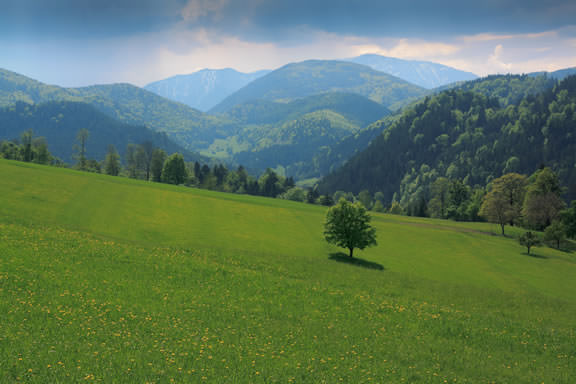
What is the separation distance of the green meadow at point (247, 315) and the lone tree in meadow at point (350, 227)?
3111mm

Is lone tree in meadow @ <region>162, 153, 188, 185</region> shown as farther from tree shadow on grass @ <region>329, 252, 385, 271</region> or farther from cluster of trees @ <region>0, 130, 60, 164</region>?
tree shadow on grass @ <region>329, 252, 385, 271</region>

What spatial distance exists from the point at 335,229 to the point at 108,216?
38185mm

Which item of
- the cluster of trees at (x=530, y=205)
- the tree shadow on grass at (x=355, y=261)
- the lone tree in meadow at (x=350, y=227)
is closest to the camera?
the tree shadow on grass at (x=355, y=261)

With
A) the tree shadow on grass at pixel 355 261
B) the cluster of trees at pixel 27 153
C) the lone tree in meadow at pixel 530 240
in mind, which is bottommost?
the tree shadow on grass at pixel 355 261

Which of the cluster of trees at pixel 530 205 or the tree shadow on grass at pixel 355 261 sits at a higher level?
the cluster of trees at pixel 530 205

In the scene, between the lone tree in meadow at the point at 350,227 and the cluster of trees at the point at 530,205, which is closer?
the lone tree in meadow at the point at 350,227

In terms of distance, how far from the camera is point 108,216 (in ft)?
194

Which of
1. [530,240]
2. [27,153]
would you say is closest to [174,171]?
[27,153]

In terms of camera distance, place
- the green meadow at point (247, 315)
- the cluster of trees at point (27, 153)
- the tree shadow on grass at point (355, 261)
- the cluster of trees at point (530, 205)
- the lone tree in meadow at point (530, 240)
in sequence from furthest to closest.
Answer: the cluster of trees at point (27, 153) < the cluster of trees at point (530, 205) < the lone tree in meadow at point (530, 240) < the tree shadow on grass at point (355, 261) < the green meadow at point (247, 315)

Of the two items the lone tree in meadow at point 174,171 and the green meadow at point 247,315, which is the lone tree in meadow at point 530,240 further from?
the lone tree in meadow at point 174,171

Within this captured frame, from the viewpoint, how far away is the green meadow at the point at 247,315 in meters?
16.8

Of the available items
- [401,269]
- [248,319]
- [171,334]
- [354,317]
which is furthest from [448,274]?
[171,334]

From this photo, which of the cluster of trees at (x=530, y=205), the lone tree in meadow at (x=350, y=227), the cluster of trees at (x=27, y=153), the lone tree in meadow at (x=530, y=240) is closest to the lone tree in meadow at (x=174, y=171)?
the cluster of trees at (x=27, y=153)

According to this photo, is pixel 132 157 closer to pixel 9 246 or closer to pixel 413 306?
pixel 9 246
